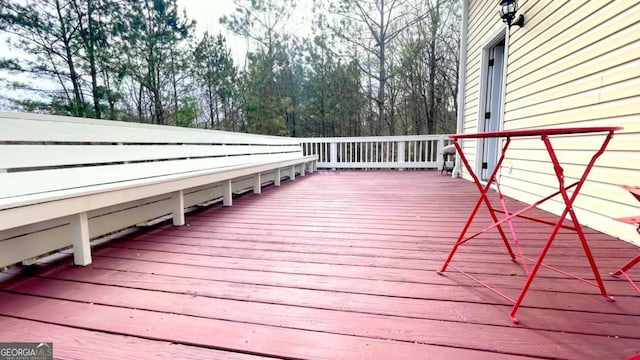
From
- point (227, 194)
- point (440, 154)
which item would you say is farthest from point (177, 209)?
point (440, 154)

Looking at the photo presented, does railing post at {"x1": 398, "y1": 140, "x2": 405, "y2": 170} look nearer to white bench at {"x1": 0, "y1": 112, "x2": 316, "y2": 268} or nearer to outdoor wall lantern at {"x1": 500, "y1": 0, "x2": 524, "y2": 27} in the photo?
outdoor wall lantern at {"x1": 500, "y1": 0, "x2": 524, "y2": 27}

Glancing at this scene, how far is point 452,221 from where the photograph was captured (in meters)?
2.53

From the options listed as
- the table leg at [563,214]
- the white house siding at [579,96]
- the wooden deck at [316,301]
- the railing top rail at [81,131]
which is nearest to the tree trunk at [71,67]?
the railing top rail at [81,131]

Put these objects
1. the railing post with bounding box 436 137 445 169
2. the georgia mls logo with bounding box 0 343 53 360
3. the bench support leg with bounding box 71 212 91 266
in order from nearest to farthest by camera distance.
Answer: the georgia mls logo with bounding box 0 343 53 360 → the bench support leg with bounding box 71 212 91 266 → the railing post with bounding box 436 137 445 169

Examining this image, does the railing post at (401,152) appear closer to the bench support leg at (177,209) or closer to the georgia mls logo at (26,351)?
the bench support leg at (177,209)

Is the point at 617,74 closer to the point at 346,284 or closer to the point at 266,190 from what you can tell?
the point at 346,284

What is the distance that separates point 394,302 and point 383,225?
1.22 metres

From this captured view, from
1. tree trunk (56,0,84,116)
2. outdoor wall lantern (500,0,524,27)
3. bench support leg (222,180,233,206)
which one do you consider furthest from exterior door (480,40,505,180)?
tree trunk (56,0,84,116)

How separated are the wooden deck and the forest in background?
7118mm

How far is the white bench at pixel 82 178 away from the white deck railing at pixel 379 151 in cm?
494

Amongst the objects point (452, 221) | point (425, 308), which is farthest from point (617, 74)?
point (425, 308)

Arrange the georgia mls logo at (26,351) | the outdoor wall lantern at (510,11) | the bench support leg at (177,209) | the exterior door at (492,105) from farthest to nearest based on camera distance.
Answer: the exterior door at (492,105)
the outdoor wall lantern at (510,11)
the bench support leg at (177,209)
the georgia mls logo at (26,351)

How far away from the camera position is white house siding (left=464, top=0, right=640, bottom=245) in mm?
1925

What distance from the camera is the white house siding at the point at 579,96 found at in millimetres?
1925
